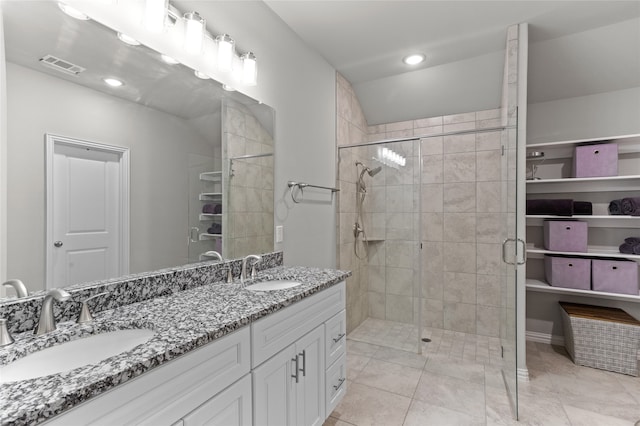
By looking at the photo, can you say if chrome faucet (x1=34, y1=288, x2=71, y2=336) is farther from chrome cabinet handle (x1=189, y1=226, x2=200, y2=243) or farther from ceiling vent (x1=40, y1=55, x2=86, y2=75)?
ceiling vent (x1=40, y1=55, x2=86, y2=75)

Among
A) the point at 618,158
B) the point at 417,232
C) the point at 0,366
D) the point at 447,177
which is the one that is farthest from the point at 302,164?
the point at 618,158

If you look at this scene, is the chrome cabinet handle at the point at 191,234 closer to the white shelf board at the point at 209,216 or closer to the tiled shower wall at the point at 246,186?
the white shelf board at the point at 209,216

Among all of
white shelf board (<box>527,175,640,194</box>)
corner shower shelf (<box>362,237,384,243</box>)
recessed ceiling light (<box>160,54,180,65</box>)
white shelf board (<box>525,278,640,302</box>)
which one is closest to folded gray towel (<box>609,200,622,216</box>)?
white shelf board (<box>527,175,640,194</box>)

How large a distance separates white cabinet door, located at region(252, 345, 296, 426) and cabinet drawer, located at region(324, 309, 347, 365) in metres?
0.32

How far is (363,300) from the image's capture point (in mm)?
3129

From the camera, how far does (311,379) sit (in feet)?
4.88

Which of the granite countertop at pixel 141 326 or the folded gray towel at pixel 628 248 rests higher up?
the folded gray towel at pixel 628 248

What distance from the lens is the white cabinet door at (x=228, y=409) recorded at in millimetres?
906

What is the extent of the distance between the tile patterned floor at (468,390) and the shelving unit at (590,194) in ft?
2.07

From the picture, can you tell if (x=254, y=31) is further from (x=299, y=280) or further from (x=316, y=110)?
(x=299, y=280)

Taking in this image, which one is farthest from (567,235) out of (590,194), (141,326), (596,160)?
(141,326)

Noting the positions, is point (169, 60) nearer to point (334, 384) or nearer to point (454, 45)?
point (334, 384)

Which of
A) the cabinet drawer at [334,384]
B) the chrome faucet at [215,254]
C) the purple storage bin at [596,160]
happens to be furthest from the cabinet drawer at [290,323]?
the purple storage bin at [596,160]

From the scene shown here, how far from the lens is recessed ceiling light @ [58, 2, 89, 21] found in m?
1.08
